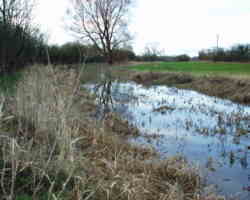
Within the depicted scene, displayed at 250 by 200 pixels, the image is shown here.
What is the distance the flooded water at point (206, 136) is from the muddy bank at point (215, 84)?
69.2 inches

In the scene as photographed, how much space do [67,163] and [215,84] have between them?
11.2 metres

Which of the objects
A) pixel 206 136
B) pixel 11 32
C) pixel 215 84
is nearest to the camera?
pixel 206 136

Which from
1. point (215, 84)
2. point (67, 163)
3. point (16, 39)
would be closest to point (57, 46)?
point (16, 39)

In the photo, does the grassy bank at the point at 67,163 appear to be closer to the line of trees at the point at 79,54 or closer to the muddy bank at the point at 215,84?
the line of trees at the point at 79,54

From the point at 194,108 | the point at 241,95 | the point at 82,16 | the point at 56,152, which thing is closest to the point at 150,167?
the point at 56,152

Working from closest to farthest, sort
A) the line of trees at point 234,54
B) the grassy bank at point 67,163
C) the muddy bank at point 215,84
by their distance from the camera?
the grassy bank at point 67,163 < the muddy bank at point 215,84 < the line of trees at point 234,54

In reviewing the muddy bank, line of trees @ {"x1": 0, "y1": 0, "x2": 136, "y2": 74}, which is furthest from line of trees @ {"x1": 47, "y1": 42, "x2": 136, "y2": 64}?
the muddy bank

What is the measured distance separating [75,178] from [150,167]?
130cm

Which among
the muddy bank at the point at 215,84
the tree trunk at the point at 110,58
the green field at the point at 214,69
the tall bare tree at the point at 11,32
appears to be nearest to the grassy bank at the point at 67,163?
the tall bare tree at the point at 11,32

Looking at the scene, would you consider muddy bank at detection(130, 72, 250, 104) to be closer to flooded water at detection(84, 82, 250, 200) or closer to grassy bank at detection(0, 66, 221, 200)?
flooded water at detection(84, 82, 250, 200)

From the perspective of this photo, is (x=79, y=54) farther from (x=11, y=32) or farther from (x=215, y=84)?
(x=215, y=84)

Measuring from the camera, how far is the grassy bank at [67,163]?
2.23 meters

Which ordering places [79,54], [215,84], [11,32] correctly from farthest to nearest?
[215,84] < [11,32] < [79,54]

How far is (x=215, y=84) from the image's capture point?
1210cm
